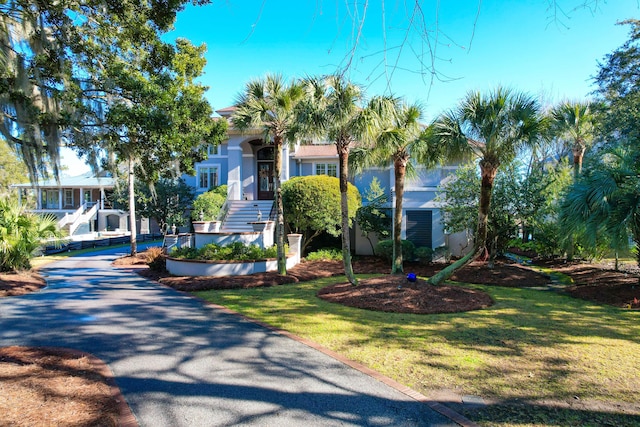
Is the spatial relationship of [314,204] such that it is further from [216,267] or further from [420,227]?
[216,267]

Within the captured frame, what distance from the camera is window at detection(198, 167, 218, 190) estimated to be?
25.7 meters

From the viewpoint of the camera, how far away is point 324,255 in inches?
691

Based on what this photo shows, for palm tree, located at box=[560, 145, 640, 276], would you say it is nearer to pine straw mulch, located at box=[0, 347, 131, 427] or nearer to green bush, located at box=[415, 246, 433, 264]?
green bush, located at box=[415, 246, 433, 264]

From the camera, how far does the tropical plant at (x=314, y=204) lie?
54.4 feet

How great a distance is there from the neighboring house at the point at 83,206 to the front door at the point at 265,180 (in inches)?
607

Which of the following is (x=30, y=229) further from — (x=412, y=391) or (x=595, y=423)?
(x=595, y=423)

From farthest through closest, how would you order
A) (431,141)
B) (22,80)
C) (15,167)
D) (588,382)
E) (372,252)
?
(15,167)
(372,252)
(431,141)
(22,80)
(588,382)

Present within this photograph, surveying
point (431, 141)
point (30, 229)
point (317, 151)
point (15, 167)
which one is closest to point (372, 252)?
point (317, 151)

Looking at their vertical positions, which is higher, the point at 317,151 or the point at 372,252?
the point at 317,151

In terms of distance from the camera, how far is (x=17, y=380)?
13.9 feet

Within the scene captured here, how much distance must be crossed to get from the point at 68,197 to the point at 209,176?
2058 cm

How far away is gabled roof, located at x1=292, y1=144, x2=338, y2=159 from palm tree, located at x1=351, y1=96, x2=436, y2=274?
379 inches

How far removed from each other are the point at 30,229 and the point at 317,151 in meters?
14.6

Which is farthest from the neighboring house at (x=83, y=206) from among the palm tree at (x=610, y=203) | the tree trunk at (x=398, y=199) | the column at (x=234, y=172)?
the palm tree at (x=610, y=203)
